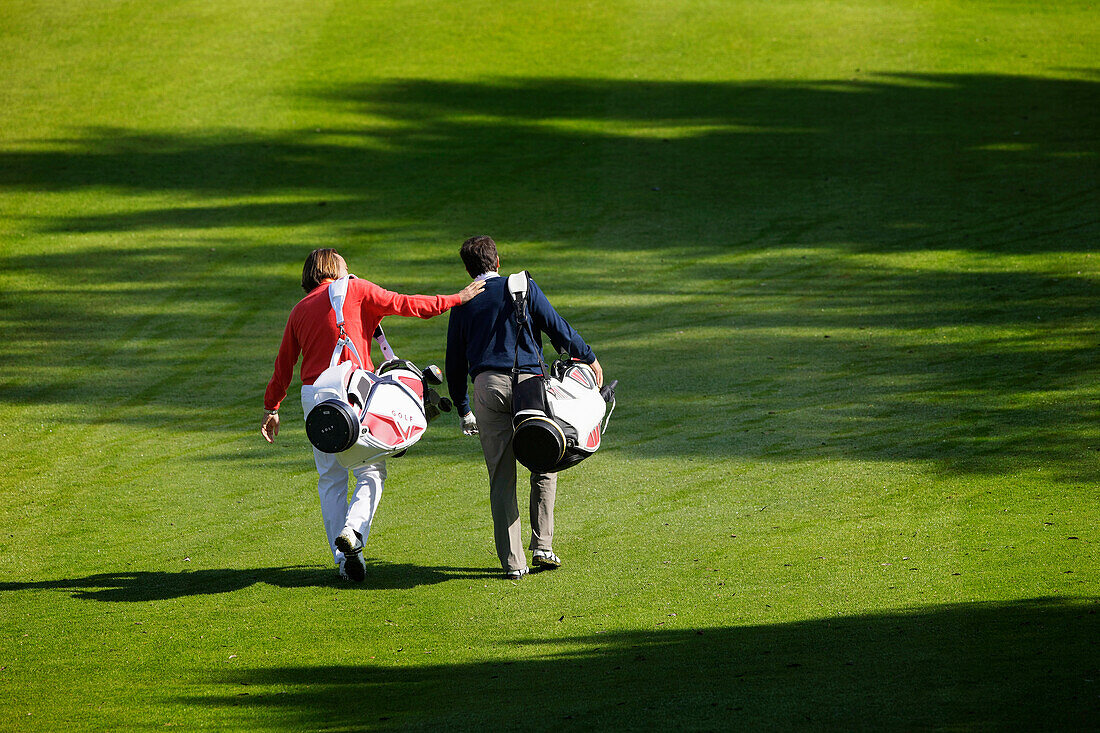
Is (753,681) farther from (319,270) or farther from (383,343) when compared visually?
(319,270)

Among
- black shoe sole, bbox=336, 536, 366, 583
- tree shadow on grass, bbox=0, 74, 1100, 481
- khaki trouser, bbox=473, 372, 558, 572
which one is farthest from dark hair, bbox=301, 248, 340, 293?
tree shadow on grass, bbox=0, 74, 1100, 481

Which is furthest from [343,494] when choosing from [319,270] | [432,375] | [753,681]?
[753,681]

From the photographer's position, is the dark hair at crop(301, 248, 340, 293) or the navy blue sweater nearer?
the navy blue sweater

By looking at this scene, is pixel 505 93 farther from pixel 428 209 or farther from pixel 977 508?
pixel 977 508

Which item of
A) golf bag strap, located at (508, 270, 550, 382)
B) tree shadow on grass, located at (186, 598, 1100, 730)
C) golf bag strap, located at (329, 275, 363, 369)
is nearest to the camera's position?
tree shadow on grass, located at (186, 598, 1100, 730)

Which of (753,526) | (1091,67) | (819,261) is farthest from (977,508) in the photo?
(1091,67)

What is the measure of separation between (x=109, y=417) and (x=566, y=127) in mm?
10850

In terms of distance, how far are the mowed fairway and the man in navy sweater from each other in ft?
1.19

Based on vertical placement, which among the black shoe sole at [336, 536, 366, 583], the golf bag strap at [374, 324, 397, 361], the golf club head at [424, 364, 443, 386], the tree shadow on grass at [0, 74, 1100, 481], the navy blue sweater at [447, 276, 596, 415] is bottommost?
the tree shadow on grass at [0, 74, 1100, 481]

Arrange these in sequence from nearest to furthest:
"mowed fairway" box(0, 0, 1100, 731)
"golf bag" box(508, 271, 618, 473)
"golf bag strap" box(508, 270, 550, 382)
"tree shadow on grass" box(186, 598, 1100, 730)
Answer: "tree shadow on grass" box(186, 598, 1100, 730), "mowed fairway" box(0, 0, 1100, 731), "golf bag" box(508, 271, 618, 473), "golf bag strap" box(508, 270, 550, 382)

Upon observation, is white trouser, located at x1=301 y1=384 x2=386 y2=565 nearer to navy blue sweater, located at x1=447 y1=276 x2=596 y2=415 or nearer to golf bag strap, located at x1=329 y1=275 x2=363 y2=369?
golf bag strap, located at x1=329 y1=275 x2=363 y2=369

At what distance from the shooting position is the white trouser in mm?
6847

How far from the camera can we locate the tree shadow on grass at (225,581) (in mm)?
7090

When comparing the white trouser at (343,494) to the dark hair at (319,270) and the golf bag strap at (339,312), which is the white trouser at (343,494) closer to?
the golf bag strap at (339,312)
